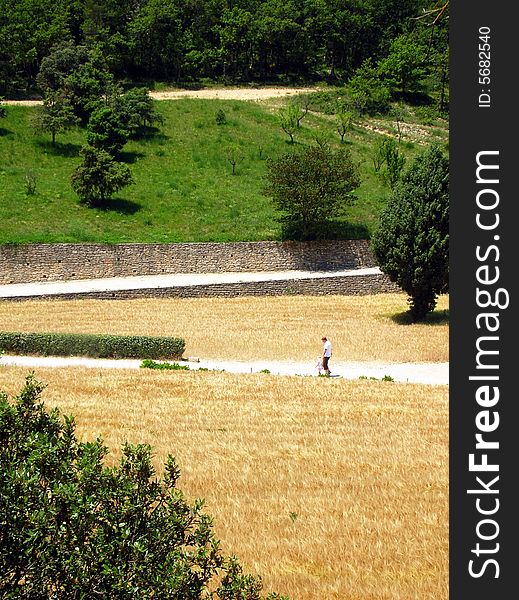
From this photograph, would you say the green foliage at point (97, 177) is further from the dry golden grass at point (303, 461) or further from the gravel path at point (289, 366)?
the dry golden grass at point (303, 461)

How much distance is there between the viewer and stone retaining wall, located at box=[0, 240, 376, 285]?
43.0 m

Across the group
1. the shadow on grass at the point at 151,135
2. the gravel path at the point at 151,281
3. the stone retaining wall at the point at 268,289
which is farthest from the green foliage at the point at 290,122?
the stone retaining wall at the point at 268,289

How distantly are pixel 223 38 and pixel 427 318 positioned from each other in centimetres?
5352

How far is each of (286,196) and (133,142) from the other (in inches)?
620

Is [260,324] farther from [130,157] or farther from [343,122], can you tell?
[343,122]

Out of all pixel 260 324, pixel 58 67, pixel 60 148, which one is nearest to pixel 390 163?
pixel 60 148

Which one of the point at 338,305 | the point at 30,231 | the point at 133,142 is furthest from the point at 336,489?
the point at 133,142

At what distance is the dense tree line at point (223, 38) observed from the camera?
7306cm

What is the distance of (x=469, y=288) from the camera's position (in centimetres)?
629

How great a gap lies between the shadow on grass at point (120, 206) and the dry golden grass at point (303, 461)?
25.7m

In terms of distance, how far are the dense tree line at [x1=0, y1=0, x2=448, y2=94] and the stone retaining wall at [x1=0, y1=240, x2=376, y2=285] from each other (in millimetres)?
28224

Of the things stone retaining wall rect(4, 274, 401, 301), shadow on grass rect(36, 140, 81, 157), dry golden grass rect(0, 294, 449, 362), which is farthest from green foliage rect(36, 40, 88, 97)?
dry golden grass rect(0, 294, 449, 362)

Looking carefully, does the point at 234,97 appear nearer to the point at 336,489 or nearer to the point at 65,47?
the point at 65,47

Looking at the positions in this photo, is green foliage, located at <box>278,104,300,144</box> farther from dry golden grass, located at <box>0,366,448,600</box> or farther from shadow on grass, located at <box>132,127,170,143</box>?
dry golden grass, located at <box>0,366,448,600</box>
